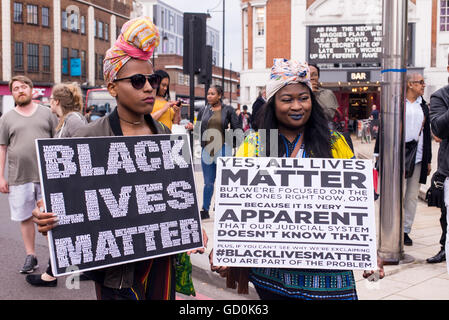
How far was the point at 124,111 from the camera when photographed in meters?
2.58

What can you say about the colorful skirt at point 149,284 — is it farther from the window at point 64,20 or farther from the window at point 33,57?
the window at point 64,20

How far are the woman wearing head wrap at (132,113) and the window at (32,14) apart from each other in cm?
4497

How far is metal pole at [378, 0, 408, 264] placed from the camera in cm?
543

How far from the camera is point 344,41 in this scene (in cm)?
3622

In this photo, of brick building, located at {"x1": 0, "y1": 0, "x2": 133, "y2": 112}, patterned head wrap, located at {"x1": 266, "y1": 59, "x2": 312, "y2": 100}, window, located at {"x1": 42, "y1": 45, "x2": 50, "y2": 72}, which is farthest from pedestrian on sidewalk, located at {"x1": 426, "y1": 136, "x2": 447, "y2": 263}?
window, located at {"x1": 42, "y1": 45, "x2": 50, "y2": 72}

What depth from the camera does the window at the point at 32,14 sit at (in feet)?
143

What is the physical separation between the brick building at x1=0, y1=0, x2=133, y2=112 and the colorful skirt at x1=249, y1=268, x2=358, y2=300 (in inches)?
1619

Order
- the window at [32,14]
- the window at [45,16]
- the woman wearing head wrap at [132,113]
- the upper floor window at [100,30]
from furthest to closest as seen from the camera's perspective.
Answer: the upper floor window at [100,30], the window at [45,16], the window at [32,14], the woman wearing head wrap at [132,113]

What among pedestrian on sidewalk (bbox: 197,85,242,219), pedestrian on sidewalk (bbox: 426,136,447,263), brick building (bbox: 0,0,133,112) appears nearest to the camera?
pedestrian on sidewalk (bbox: 426,136,447,263)

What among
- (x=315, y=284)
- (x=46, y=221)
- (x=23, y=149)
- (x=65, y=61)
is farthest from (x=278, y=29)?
(x=46, y=221)

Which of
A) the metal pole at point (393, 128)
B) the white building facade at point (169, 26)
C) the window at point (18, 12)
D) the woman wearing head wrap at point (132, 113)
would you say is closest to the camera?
the woman wearing head wrap at point (132, 113)

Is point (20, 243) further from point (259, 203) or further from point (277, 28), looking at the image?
point (277, 28)

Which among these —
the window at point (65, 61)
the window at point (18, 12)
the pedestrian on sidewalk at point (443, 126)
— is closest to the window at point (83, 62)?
the window at point (65, 61)

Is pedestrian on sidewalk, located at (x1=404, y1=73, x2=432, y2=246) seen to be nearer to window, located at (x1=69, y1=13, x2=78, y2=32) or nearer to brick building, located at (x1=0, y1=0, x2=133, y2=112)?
brick building, located at (x1=0, y1=0, x2=133, y2=112)
